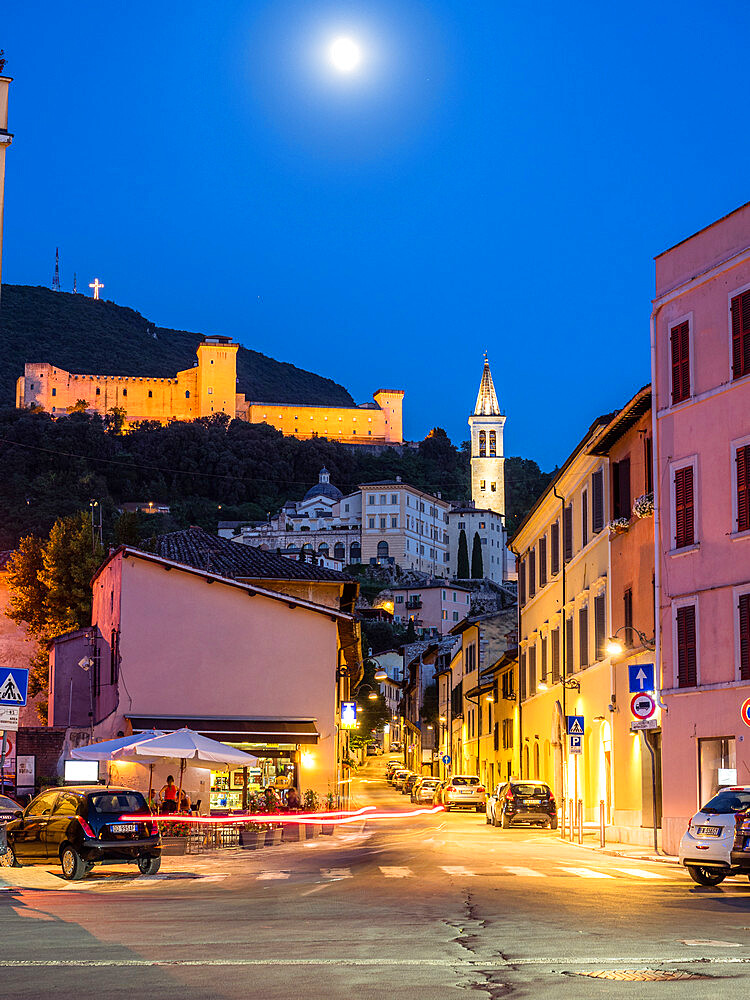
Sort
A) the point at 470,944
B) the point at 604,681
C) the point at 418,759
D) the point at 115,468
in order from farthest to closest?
the point at 115,468 → the point at 418,759 → the point at 604,681 → the point at 470,944

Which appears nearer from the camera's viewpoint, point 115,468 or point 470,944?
point 470,944

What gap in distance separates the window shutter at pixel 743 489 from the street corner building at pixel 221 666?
15331 millimetres

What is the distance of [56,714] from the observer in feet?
155

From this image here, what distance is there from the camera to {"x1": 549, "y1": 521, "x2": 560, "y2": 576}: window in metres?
44.2

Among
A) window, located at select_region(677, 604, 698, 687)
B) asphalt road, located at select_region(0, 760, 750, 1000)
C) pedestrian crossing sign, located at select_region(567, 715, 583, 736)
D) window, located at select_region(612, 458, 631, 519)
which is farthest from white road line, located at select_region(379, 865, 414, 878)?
window, located at select_region(612, 458, 631, 519)

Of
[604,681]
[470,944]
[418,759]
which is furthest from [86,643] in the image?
[418,759]

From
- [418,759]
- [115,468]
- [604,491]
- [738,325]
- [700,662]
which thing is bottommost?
[418,759]

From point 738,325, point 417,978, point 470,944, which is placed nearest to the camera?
point 417,978

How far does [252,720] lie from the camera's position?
38406 mm

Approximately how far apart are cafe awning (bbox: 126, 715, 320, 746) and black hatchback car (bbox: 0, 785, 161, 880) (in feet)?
48.8

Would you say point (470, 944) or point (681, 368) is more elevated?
point (681, 368)

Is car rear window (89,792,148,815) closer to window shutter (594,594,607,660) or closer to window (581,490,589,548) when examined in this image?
window shutter (594,594,607,660)

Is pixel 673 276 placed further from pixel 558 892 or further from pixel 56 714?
pixel 56 714

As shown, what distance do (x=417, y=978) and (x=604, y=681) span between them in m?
26.7
